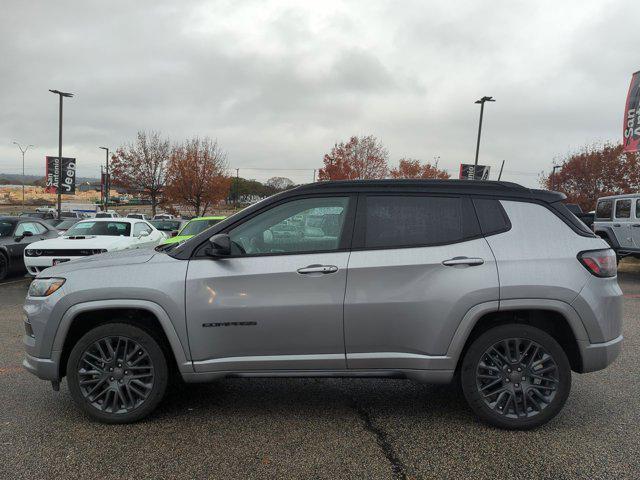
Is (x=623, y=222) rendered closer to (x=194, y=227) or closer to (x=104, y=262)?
(x=194, y=227)

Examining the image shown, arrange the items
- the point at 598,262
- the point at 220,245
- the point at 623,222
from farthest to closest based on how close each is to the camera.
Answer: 1. the point at 623,222
2. the point at 598,262
3. the point at 220,245

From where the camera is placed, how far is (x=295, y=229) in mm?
3488

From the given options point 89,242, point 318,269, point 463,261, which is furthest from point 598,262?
point 89,242

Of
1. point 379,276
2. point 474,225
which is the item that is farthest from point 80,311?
point 474,225

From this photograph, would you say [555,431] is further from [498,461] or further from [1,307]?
[1,307]

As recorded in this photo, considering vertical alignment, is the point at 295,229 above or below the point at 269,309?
above

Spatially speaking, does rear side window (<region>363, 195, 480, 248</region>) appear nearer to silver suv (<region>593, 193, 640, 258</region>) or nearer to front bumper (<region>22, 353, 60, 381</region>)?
front bumper (<region>22, 353, 60, 381</region>)

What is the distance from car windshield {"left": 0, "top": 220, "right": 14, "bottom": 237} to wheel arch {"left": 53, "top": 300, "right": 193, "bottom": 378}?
9019mm

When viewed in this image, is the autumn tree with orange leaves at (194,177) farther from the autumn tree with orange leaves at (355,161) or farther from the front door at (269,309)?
the front door at (269,309)

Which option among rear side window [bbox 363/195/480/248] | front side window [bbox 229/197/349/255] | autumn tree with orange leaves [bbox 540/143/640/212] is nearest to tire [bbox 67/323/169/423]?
front side window [bbox 229/197/349/255]

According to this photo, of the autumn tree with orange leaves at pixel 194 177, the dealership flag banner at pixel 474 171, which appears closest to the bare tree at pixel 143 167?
the autumn tree with orange leaves at pixel 194 177

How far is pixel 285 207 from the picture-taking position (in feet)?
11.7

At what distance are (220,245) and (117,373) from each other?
4.20 feet

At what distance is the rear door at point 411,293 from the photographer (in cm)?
327
